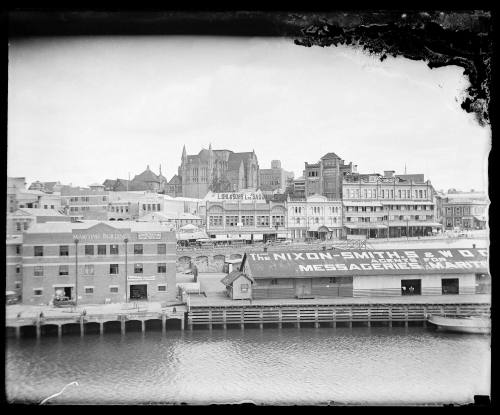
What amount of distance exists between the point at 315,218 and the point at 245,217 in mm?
577

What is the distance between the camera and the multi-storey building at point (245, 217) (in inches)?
138

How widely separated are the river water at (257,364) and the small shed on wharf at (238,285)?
0.33m

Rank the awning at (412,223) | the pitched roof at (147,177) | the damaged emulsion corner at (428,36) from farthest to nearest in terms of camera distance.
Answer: the awning at (412,223), the pitched roof at (147,177), the damaged emulsion corner at (428,36)

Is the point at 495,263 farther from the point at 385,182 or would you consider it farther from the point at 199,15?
the point at 385,182

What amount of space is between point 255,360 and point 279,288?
0.68m

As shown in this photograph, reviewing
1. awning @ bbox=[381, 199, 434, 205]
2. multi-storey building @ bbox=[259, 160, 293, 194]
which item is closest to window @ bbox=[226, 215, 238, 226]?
multi-storey building @ bbox=[259, 160, 293, 194]

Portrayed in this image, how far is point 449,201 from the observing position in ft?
10.1

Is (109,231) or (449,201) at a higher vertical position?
(449,201)

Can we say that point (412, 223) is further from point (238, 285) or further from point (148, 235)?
point (148, 235)

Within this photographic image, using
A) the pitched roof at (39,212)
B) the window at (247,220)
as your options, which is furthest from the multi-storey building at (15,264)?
the window at (247,220)

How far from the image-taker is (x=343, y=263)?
368 cm

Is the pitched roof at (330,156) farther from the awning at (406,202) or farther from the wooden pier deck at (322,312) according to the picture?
the wooden pier deck at (322,312)

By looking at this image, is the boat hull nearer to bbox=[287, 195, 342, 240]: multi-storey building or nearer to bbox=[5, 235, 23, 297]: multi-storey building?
bbox=[287, 195, 342, 240]: multi-storey building
